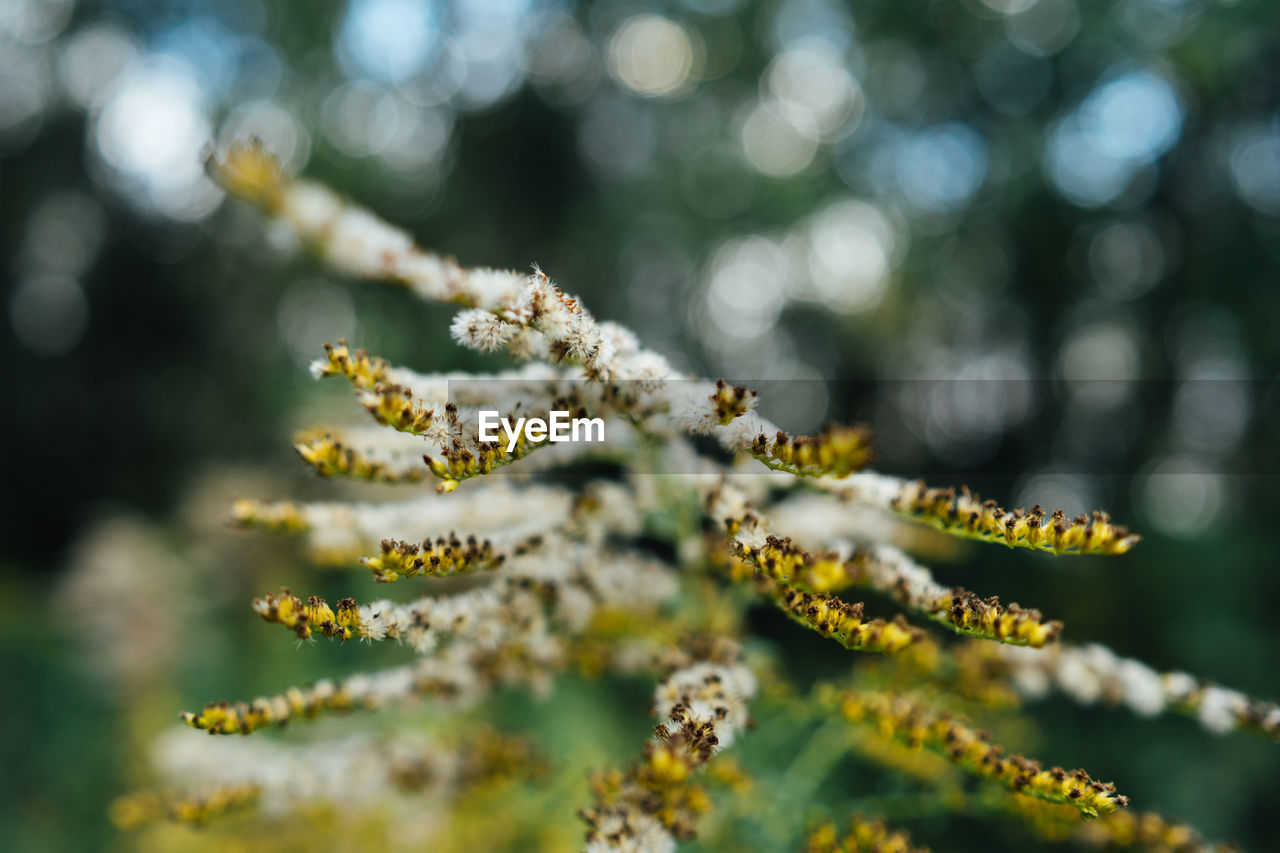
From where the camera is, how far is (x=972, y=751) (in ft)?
3.53

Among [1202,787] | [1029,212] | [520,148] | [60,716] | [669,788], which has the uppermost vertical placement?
[520,148]

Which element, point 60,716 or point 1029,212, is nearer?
point 1029,212

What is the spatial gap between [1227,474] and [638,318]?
4.08m

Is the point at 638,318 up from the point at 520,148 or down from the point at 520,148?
down

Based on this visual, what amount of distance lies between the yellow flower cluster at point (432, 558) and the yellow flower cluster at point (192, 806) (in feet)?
2.20

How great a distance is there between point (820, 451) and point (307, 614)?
652 millimetres

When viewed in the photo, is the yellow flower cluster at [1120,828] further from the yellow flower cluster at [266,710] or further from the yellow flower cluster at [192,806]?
the yellow flower cluster at [192,806]

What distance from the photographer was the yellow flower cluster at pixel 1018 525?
91 centimetres

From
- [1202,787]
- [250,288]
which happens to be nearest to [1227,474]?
[1202,787]

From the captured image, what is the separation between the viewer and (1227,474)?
4.28 metres

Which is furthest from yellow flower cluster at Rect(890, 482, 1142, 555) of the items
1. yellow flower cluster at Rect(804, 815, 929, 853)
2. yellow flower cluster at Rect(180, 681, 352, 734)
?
yellow flower cluster at Rect(180, 681, 352, 734)

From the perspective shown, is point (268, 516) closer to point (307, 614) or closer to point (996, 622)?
point (307, 614)

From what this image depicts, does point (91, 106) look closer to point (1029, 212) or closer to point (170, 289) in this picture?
point (170, 289)

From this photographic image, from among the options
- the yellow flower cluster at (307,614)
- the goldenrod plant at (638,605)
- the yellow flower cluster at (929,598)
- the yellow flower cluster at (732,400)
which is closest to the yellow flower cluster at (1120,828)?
the goldenrod plant at (638,605)
